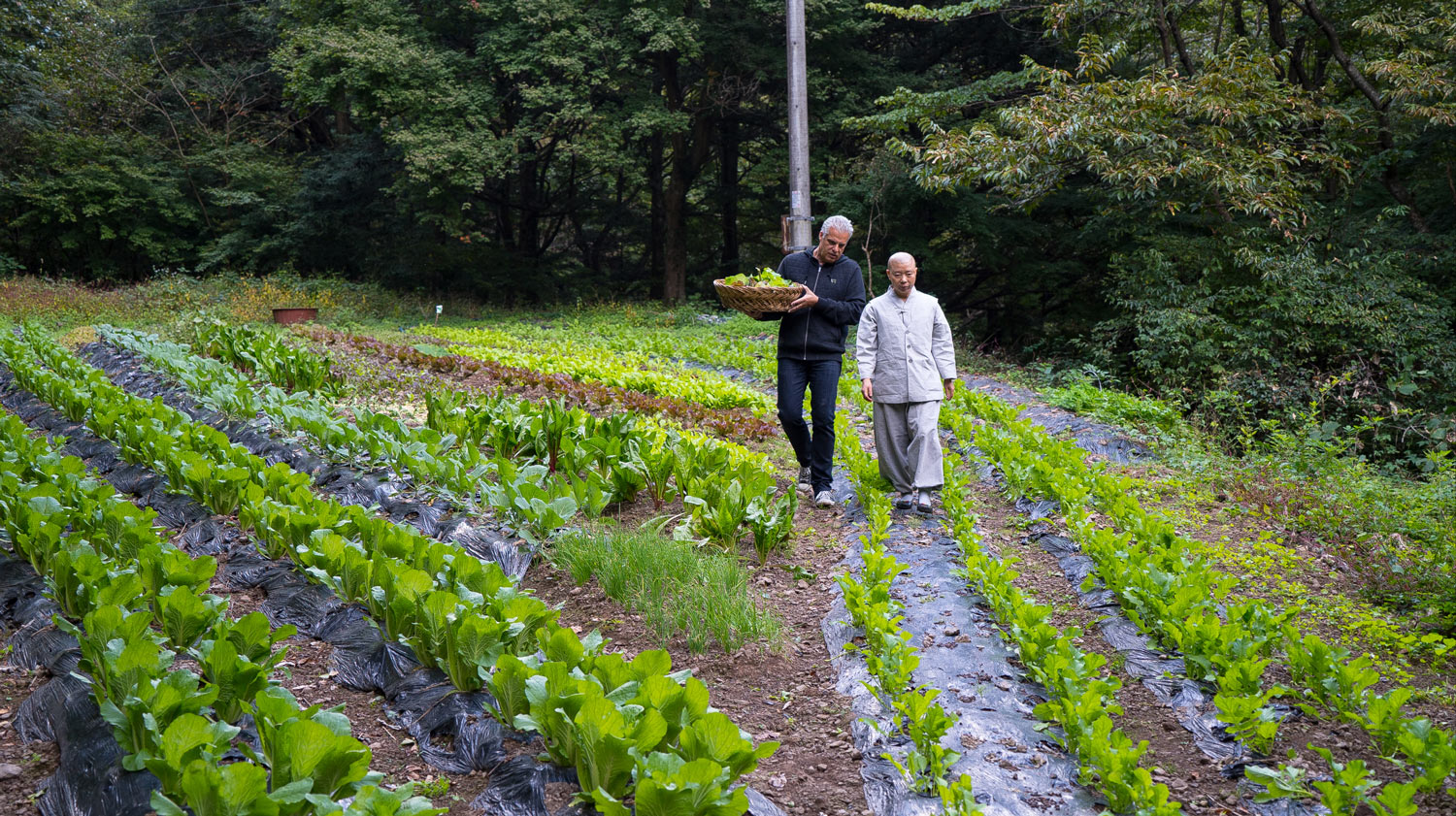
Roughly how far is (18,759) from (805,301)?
4.33 m

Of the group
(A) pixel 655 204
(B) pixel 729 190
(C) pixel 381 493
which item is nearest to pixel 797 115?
(C) pixel 381 493

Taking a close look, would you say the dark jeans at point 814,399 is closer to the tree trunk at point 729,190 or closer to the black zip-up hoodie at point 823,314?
the black zip-up hoodie at point 823,314

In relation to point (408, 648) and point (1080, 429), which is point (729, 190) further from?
point (408, 648)

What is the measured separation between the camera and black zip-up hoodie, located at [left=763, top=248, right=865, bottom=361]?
6.07 m

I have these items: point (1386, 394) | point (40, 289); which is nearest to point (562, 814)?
point (1386, 394)

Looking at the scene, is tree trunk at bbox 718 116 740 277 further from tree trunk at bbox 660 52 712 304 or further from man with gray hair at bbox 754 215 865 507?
man with gray hair at bbox 754 215 865 507

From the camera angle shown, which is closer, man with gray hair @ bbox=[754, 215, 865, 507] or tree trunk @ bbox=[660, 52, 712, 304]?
man with gray hair @ bbox=[754, 215, 865, 507]

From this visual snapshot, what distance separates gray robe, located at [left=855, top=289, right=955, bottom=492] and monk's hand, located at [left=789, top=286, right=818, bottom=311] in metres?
0.39

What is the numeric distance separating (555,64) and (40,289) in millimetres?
12281

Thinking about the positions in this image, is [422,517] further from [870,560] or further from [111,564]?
[870,560]

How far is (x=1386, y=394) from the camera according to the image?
10211 mm

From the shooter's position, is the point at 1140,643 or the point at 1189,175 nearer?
the point at 1140,643

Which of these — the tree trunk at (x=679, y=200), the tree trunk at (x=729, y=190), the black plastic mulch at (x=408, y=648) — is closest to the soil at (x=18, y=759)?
the black plastic mulch at (x=408, y=648)

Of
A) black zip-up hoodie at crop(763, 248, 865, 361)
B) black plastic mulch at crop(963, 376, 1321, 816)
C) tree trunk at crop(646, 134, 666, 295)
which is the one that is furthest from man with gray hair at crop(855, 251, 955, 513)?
tree trunk at crop(646, 134, 666, 295)
